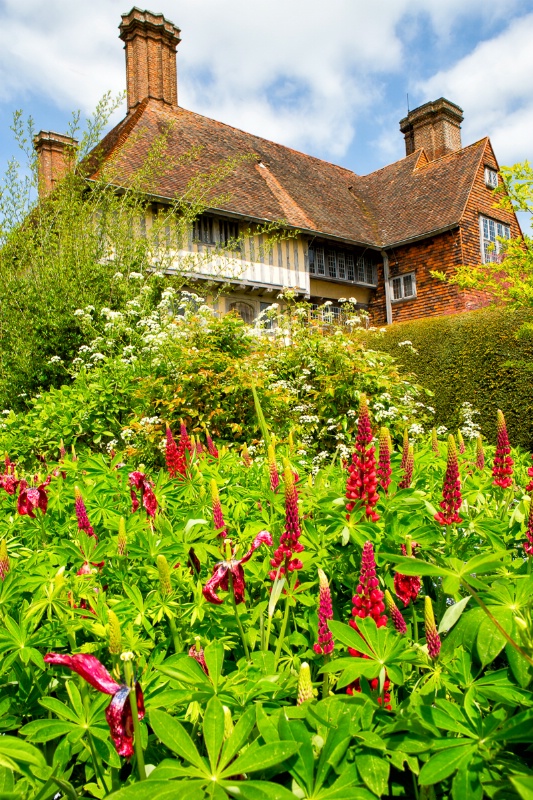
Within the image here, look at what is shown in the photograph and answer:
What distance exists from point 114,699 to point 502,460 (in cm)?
132

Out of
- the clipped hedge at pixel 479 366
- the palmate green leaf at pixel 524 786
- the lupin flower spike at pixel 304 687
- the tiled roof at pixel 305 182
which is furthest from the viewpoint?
the tiled roof at pixel 305 182

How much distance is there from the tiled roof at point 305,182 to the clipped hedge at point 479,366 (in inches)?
344

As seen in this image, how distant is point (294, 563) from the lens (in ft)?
3.84

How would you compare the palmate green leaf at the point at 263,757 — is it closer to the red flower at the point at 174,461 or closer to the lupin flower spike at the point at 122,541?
the lupin flower spike at the point at 122,541

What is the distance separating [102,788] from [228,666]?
0.34 meters

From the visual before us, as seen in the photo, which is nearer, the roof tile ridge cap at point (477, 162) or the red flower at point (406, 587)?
the red flower at point (406, 587)

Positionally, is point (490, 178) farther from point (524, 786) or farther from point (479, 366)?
point (524, 786)

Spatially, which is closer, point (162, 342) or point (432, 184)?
point (162, 342)

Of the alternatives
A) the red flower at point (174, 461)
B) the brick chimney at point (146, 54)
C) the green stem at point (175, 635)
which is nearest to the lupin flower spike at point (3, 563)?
the green stem at point (175, 635)

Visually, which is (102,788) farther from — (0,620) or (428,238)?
(428,238)

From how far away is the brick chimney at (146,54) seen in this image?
1981cm

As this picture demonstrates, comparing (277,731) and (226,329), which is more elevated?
(226,329)

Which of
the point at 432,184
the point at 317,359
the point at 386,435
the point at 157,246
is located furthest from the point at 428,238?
the point at 386,435

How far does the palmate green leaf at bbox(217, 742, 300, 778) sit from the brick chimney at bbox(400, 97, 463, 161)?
27723 millimetres
